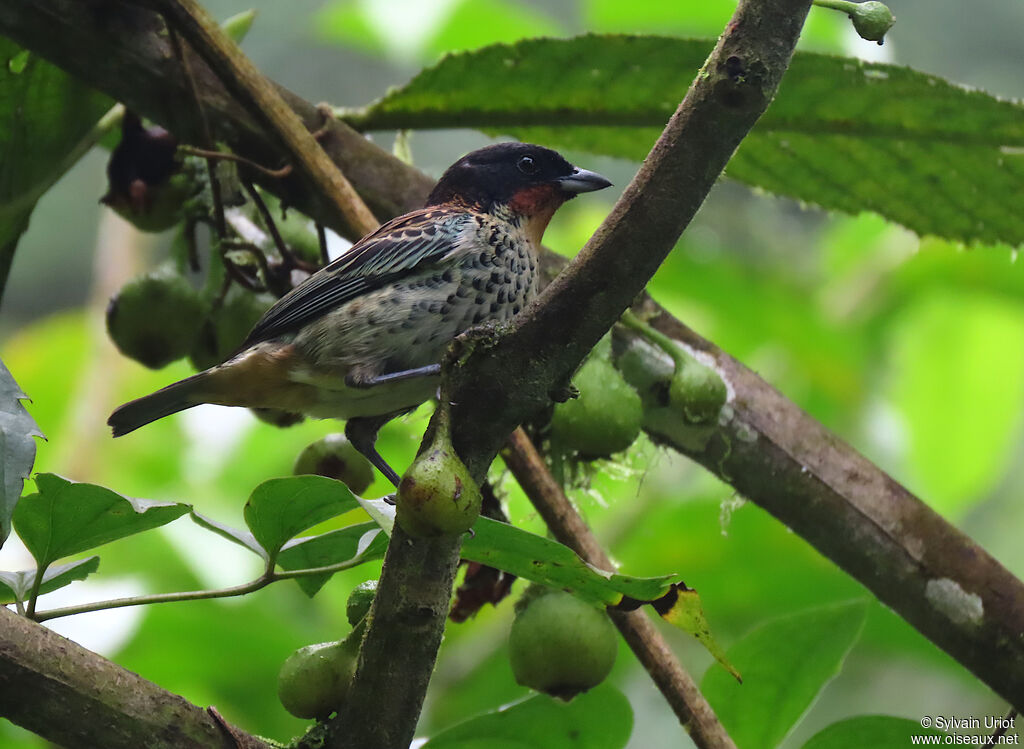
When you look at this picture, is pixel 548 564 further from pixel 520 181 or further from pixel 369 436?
pixel 520 181

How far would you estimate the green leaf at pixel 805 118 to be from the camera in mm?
2617

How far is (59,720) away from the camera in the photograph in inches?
56.8

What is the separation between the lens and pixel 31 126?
264cm

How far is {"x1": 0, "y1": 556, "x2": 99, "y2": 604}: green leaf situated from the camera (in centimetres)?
165

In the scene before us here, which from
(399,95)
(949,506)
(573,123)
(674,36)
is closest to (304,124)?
(399,95)

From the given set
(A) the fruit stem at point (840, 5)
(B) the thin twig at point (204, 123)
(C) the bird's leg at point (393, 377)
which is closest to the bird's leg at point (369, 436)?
(C) the bird's leg at point (393, 377)

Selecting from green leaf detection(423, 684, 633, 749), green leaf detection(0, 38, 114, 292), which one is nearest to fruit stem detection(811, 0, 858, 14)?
green leaf detection(423, 684, 633, 749)

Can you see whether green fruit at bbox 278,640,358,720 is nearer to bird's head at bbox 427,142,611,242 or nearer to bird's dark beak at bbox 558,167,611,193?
Answer: bird's head at bbox 427,142,611,242

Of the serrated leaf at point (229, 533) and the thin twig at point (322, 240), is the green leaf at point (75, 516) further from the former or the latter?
the thin twig at point (322, 240)

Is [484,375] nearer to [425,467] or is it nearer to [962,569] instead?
[425,467]

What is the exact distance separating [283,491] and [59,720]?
1.33ft

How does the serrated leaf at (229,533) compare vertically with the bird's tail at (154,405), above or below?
below

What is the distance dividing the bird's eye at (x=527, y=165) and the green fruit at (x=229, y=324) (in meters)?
0.65

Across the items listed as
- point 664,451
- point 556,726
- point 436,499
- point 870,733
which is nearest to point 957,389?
point 664,451
